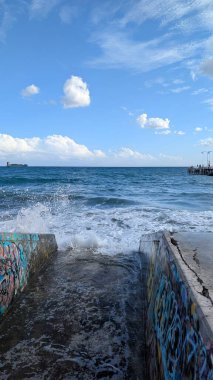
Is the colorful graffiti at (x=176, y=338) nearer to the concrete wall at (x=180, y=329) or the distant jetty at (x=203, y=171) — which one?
the concrete wall at (x=180, y=329)

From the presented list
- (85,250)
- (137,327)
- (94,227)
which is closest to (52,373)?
(137,327)

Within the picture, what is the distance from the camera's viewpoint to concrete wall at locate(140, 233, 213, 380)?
1.74 meters

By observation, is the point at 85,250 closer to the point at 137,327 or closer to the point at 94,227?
the point at 94,227

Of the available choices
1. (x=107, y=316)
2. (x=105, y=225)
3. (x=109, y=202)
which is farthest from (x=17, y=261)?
(x=109, y=202)

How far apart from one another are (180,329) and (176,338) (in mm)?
104

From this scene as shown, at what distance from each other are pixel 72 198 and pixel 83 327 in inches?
639

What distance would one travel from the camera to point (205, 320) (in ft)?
5.93

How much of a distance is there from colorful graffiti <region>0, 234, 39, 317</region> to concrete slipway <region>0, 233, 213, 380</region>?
0.05 ft

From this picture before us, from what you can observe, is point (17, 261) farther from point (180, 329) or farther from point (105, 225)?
point (105, 225)

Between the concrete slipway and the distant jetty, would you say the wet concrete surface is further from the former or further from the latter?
the distant jetty

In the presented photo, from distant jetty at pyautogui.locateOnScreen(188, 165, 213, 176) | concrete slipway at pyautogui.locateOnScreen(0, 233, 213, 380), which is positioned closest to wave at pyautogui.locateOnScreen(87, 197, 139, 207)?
concrete slipway at pyautogui.locateOnScreen(0, 233, 213, 380)

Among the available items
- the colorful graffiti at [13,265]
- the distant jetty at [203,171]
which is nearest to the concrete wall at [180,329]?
the colorful graffiti at [13,265]

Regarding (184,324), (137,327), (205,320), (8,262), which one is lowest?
(137,327)

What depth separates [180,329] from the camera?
87.7 inches
